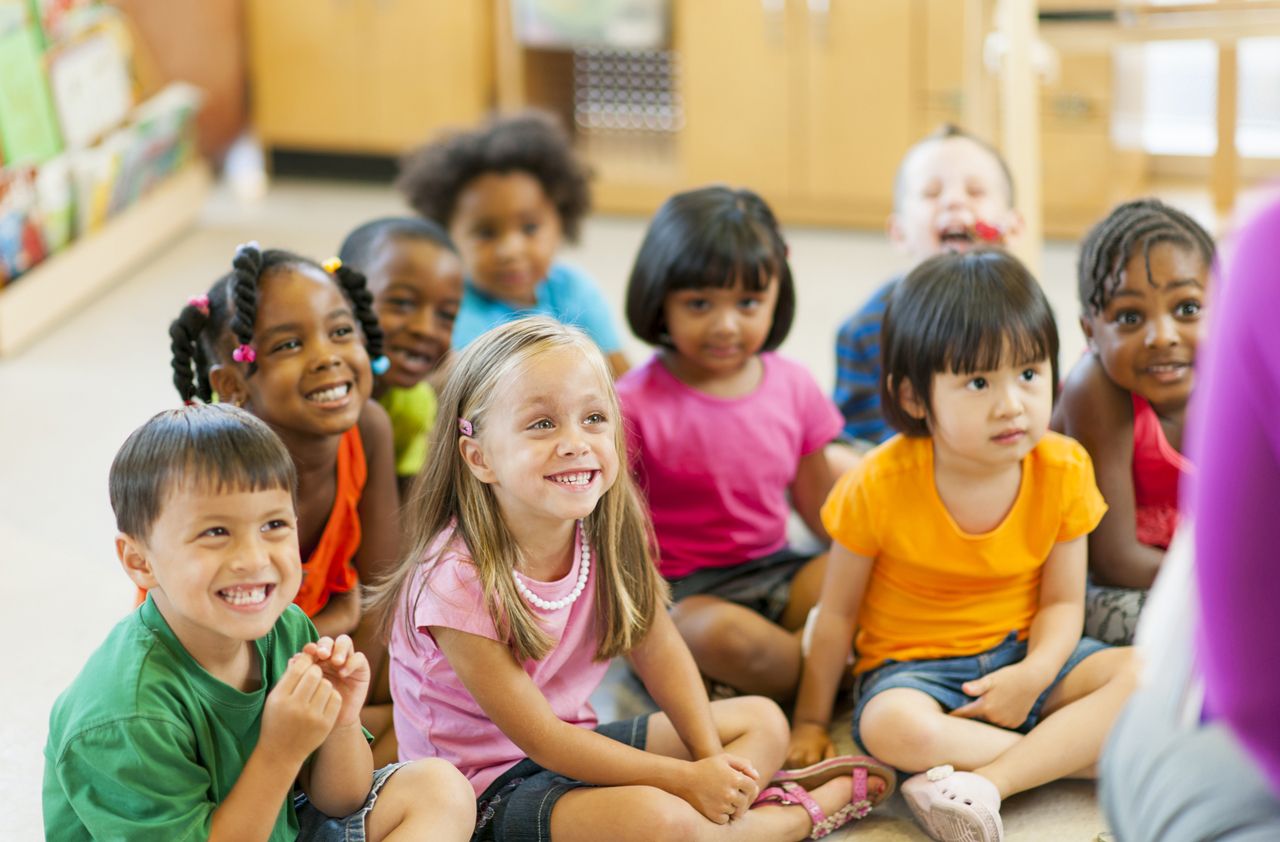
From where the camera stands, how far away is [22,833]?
1550 mm

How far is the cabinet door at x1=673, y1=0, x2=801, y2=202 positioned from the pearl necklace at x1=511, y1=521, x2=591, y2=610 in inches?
85.2

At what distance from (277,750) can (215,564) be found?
154 millimetres

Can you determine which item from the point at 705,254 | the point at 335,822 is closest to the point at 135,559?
the point at 335,822

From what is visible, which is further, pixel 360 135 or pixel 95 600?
pixel 360 135

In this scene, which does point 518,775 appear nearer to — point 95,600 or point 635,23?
point 95,600

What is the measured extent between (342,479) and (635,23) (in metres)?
2.06

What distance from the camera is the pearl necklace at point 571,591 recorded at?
4.81ft

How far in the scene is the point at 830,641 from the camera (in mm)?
1680

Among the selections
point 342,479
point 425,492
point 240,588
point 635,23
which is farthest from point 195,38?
point 240,588

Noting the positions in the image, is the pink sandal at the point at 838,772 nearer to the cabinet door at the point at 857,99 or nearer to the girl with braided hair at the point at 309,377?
the girl with braided hair at the point at 309,377

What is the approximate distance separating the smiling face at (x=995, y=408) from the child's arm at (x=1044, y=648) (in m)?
0.14

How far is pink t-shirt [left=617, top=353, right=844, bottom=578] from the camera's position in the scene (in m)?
1.86

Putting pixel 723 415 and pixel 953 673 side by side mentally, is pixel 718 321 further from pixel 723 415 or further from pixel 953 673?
pixel 953 673

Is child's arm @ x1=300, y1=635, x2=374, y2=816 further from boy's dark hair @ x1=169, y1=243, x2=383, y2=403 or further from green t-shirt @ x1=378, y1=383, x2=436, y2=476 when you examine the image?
green t-shirt @ x1=378, y1=383, x2=436, y2=476
